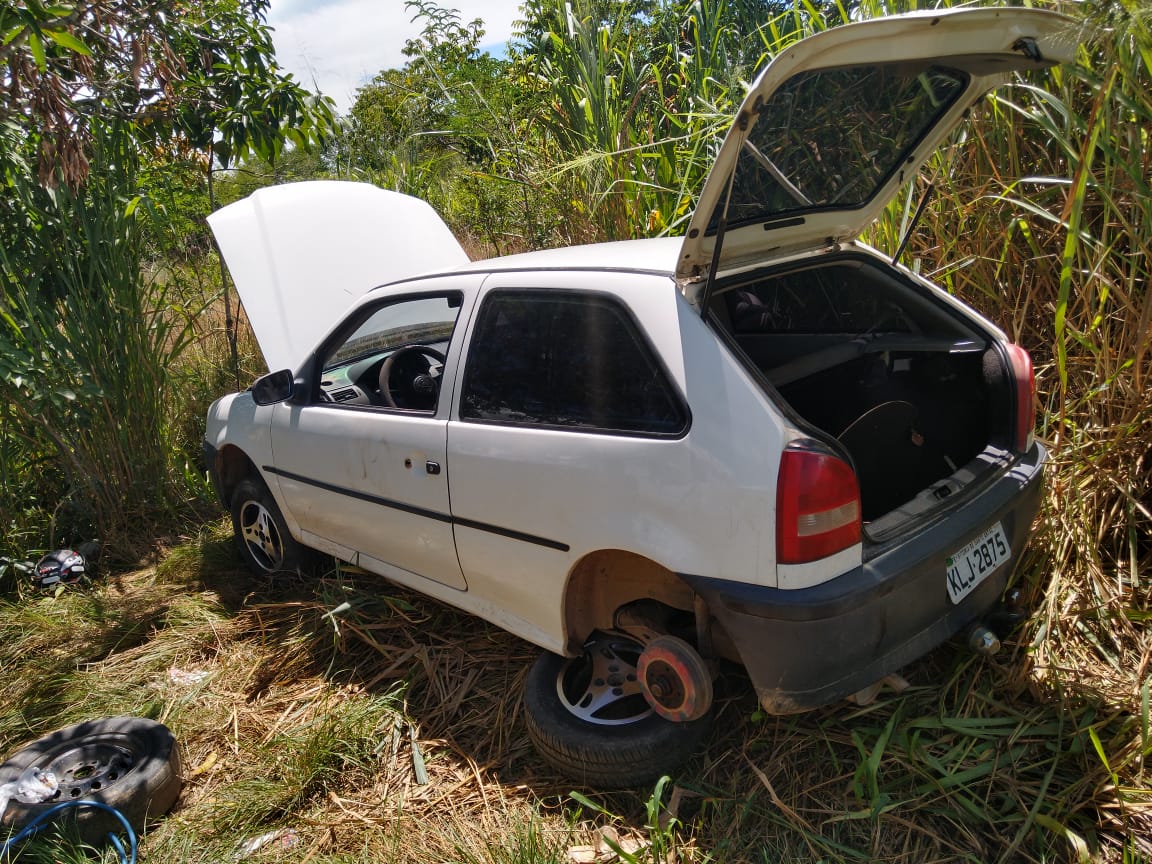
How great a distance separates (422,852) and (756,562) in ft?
4.20

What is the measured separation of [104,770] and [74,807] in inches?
9.4

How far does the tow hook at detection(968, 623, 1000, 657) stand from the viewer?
2287 mm

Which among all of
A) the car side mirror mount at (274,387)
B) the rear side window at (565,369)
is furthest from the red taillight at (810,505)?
the car side mirror mount at (274,387)

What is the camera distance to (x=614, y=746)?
231 centimetres

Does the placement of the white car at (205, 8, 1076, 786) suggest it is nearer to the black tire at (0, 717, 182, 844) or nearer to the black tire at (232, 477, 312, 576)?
the black tire at (232, 477, 312, 576)

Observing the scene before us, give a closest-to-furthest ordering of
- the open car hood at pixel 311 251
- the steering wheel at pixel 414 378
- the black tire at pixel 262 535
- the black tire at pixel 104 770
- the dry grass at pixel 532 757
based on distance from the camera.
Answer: the dry grass at pixel 532 757 → the black tire at pixel 104 770 → the steering wheel at pixel 414 378 → the black tire at pixel 262 535 → the open car hood at pixel 311 251

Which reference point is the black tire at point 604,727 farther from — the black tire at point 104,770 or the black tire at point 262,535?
the black tire at point 262,535

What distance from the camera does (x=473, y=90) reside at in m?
5.19

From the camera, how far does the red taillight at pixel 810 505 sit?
186cm

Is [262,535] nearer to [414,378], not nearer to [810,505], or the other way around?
[414,378]

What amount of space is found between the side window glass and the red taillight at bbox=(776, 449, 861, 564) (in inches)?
59.9

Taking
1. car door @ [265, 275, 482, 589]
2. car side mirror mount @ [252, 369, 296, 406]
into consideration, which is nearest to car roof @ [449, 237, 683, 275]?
car door @ [265, 275, 482, 589]

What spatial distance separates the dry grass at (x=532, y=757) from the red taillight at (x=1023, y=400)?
A: 0.54 metres

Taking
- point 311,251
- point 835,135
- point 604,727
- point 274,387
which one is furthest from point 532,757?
point 311,251
